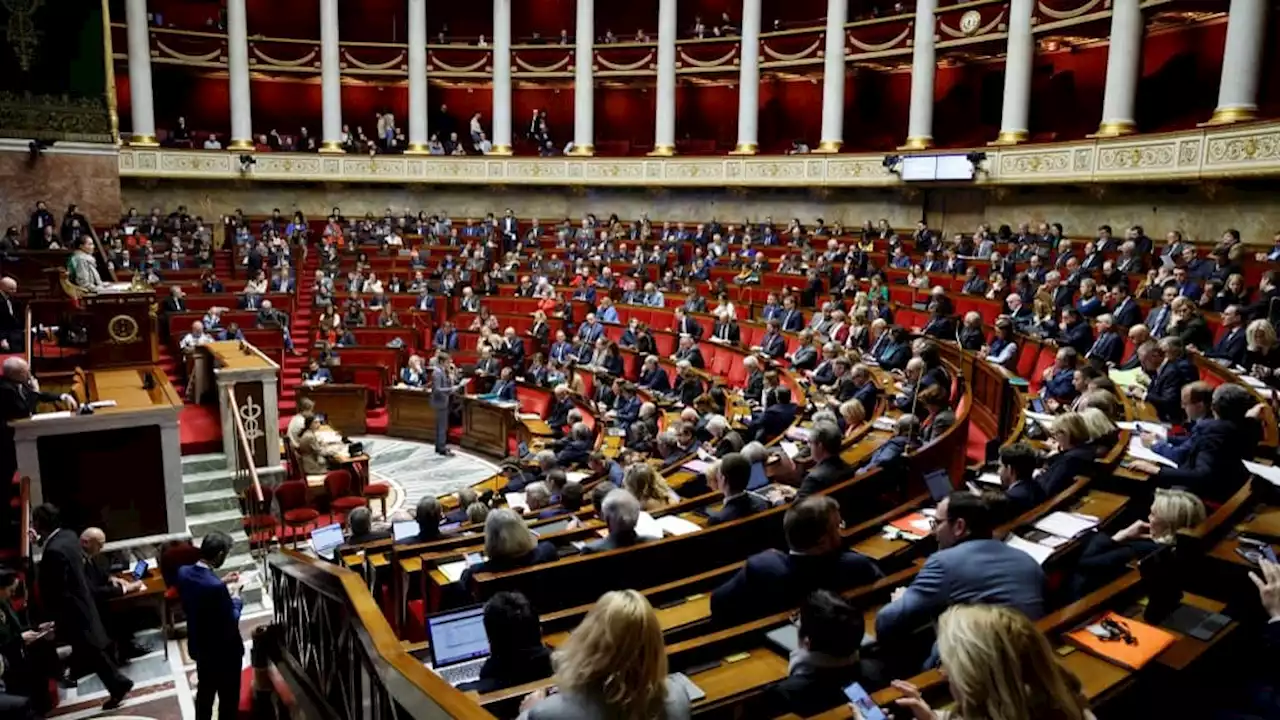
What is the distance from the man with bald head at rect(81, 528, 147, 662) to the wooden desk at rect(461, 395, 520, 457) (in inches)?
249

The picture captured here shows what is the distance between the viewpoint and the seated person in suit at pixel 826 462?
223 inches

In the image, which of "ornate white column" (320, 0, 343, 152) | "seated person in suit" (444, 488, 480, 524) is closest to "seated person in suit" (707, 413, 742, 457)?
"seated person in suit" (444, 488, 480, 524)

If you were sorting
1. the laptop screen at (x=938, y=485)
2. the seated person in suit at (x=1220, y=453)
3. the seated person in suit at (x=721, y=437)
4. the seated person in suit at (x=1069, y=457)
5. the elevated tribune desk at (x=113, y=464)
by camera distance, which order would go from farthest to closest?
the elevated tribune desk at (x=113, y=464) < the seated person in suit at (x=721, y=437) < the seated person in suit at (x=1069, y=457) < the laptop screen at (x=938, y=485) < the seated person in suit at (x=1220, y=453)

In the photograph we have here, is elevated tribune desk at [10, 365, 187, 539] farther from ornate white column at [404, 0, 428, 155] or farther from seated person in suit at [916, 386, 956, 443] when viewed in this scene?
ornate white column at [404, 0, 428, 155]

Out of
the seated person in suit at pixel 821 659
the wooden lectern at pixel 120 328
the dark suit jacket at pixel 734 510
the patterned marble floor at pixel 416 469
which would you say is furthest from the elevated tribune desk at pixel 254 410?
the seated person in suit at pixel 821 659

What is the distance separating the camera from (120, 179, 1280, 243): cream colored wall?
14742 millimetres

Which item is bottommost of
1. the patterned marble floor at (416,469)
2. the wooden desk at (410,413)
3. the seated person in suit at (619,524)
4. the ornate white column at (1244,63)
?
the patterned marble floor at (416,469)

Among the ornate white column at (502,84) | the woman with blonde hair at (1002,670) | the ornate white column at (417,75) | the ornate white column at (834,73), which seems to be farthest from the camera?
the ornate white column at (502,84)

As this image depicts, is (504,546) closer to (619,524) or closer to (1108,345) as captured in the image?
(619,524)

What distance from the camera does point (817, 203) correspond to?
2247cm

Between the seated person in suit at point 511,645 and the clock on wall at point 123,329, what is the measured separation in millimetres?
9816

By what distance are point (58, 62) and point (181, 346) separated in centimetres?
578

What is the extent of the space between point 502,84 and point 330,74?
4800mm

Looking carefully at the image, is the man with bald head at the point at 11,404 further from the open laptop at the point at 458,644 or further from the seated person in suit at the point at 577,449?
the open laptop at the point at 458,644
